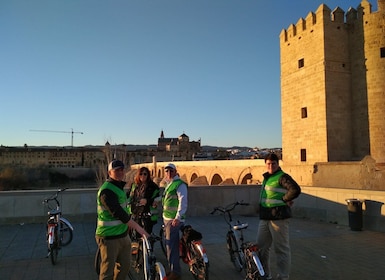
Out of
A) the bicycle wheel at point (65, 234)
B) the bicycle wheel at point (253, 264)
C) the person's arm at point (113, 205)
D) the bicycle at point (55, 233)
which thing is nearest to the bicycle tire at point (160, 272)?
the person's arm at point (113, 205)

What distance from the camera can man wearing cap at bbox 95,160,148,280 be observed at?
11.5 feet

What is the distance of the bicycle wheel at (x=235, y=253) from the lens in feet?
16.8

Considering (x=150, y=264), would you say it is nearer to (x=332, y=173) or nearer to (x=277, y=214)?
(x=277, y=214)

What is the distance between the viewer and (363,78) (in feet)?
76.1

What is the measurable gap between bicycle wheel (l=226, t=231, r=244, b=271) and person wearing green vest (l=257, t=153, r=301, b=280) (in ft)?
1.71

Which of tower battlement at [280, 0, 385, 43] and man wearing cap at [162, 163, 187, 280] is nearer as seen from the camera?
man wearing cap at [162, 163, 187, 280]

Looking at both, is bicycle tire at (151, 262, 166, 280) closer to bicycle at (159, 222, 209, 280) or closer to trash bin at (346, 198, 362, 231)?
bicycle at (159, 222, 209, 280)

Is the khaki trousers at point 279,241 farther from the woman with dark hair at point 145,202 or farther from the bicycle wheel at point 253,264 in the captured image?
the woman with dark hair at point 145,202

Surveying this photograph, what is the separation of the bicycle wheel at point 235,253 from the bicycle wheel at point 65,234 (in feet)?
9.38

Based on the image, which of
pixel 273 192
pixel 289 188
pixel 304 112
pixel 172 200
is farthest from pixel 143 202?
pixel 304 112

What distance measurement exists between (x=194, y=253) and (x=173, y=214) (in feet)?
1.92

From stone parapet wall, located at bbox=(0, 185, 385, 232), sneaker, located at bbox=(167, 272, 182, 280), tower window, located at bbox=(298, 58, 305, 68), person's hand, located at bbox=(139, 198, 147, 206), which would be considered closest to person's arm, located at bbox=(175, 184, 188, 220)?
sneaker, located at bbox=(167, 272, 182, 280)

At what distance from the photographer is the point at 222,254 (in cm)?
619

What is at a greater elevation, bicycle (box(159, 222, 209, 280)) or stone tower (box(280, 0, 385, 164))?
stone tower (box(280, 0, 385, 164))
